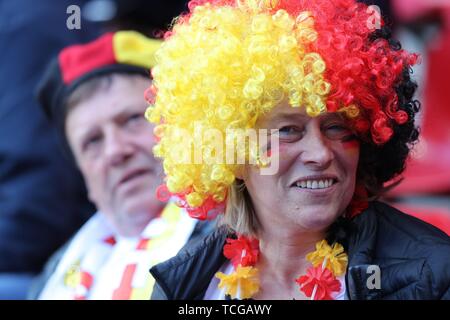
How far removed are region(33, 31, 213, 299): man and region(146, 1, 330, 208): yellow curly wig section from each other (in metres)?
0.67

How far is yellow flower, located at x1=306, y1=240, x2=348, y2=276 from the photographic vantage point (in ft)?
6.78

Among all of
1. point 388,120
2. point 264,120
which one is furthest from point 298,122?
point 388,120

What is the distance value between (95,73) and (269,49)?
3.76ft

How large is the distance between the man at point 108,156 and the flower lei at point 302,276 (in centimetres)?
59

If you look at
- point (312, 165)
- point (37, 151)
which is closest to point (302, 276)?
point (312, 165)

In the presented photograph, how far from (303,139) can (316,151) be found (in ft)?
0.17

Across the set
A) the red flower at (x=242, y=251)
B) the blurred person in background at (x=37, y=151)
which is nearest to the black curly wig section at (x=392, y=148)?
the red flower at (x=242, y=251)

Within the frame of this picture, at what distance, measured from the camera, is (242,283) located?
85.3 inches

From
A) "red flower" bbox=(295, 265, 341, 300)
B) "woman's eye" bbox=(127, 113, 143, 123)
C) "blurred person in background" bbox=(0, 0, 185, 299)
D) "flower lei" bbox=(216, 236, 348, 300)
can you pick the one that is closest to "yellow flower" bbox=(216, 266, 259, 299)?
"flower lei" bbox=(216, 236, 348, 300)

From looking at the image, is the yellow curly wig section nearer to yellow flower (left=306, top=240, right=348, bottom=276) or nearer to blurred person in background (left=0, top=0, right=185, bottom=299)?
yellow flower (left=306, top=240, right=348, bottom=276)

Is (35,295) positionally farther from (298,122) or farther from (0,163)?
(298,122)

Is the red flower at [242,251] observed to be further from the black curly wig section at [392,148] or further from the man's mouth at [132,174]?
the man's mouth at [132,174]

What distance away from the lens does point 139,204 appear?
2912mm
